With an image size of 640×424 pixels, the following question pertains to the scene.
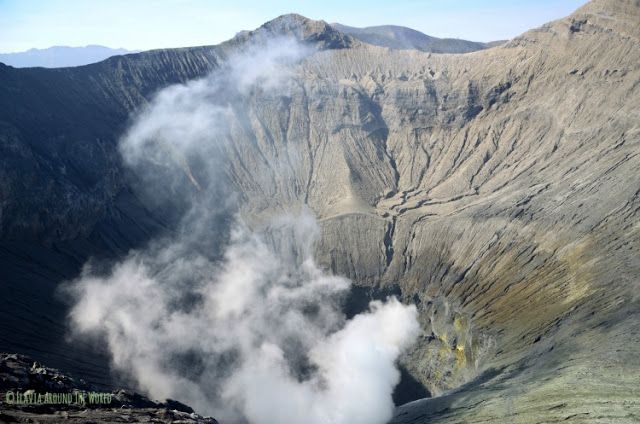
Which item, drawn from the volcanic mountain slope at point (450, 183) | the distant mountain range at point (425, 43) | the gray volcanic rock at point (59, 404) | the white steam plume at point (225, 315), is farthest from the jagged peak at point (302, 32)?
the gray volcanic rock at point (59, 404)

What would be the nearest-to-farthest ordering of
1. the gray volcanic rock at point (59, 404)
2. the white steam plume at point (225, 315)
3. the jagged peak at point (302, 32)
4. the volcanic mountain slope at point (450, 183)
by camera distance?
the gray volcanic rock at point (59, 404) → the volcanic mountain slope at point (450, 183) → the white steam plume at point (225, 315) → the jagged peak at point (302, 32)

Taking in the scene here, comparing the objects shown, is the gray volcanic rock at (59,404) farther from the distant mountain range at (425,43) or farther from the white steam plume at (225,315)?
the distant mountain range at (425,43)

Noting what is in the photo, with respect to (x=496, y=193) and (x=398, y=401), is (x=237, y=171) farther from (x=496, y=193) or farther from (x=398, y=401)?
(x=398, y=401)

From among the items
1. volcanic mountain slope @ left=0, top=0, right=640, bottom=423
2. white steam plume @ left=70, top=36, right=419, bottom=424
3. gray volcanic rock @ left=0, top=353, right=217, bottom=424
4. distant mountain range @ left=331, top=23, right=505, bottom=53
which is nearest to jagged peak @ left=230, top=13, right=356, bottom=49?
volcanic mountain slope @ left=0, top=0, right=640, bottom=423

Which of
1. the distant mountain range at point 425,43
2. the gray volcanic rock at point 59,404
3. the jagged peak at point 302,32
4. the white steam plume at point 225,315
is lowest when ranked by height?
the gray volcanic rock at point 59,404

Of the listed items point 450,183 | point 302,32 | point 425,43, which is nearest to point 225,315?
point 450,183

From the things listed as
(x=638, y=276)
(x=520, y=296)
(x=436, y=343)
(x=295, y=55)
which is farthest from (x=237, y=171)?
(x=638, y=276)

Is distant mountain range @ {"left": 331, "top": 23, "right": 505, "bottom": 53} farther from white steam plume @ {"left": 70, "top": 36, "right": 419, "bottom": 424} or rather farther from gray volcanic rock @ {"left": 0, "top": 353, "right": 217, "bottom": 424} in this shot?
gray volcanic rock @ {"left": 0, "top": 353, "right": 217, "bottom": 424}
